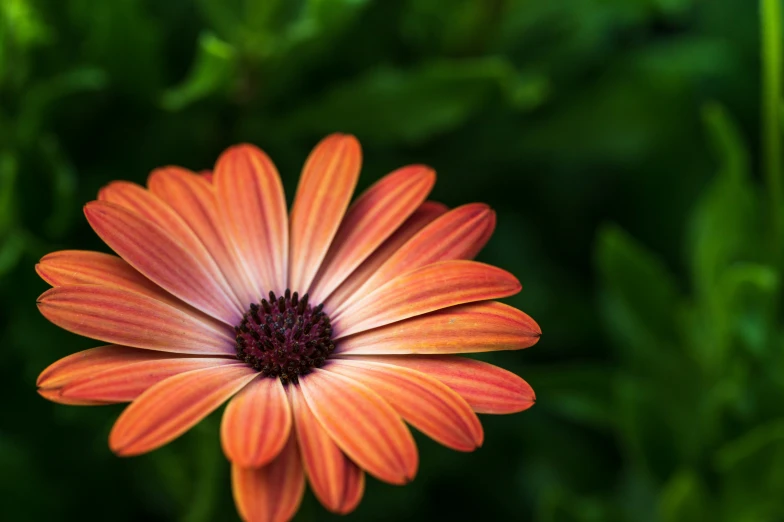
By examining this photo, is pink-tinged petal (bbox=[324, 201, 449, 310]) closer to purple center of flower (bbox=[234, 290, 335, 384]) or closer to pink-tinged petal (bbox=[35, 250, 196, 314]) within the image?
purple center of flower (bbox=[234, 290, 335, 384])

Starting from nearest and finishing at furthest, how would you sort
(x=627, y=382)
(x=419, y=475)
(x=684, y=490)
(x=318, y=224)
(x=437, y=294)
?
(x=437, y=294)
(x=318, y=224)
(x=684, y=490)
(x=627, y=382)
(x=419, y=475)

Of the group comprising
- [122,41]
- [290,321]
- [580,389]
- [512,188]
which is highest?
[512,188]

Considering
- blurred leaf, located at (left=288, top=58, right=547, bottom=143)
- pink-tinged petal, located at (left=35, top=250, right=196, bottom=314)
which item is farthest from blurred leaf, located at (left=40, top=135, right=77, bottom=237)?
pink-tinged petal, located at (left=35, top=250, right=196, bottom=314)

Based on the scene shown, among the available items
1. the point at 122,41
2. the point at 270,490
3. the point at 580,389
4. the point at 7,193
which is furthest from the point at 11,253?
the point at 580,389

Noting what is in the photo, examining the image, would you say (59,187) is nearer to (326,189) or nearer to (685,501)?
(326,189)

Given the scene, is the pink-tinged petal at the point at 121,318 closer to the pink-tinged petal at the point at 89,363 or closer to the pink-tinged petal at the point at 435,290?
the pink-tinged petal at the point at 89,363

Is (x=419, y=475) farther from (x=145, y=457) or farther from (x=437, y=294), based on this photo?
(x=437, y=294)

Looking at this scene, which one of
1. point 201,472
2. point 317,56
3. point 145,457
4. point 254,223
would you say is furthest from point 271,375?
point 317,56
